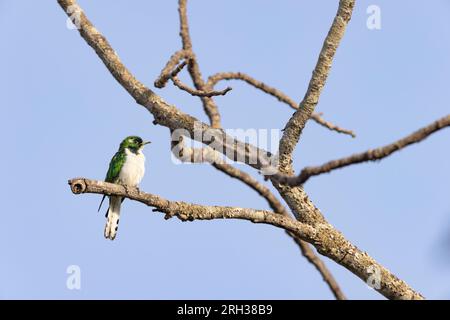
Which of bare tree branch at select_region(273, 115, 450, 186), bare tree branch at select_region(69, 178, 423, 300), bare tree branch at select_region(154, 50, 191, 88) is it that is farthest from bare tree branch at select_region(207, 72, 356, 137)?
bare tree branch at select_region(273, 115, 450, 186)

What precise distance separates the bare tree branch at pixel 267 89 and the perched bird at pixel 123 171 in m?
2.76

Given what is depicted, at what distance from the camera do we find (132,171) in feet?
32.5

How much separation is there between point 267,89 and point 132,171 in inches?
114

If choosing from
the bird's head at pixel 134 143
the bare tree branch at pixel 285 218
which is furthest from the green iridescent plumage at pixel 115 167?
the bare tree branch at pixel 285 218

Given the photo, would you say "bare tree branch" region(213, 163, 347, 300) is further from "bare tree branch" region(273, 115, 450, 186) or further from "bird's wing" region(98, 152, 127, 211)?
"bird's wing" region(98, 152, 127, 211)

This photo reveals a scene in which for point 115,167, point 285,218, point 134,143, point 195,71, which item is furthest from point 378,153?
point 134,143

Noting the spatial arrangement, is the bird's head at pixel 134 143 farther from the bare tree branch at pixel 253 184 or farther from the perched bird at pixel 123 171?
the bare tree branch at pixel 253 184

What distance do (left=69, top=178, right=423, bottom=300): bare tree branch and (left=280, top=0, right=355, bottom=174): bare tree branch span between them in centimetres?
52

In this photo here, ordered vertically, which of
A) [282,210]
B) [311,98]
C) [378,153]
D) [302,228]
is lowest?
[378,153]

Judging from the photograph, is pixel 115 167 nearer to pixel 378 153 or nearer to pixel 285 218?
pixel 285 218

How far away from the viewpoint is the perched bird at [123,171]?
9.85 m
